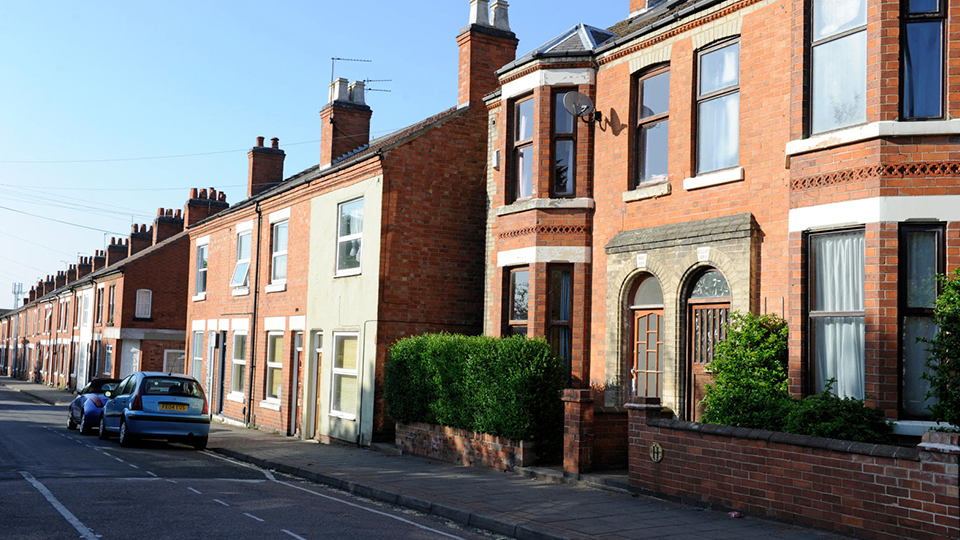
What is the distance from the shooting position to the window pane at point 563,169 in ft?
50.9

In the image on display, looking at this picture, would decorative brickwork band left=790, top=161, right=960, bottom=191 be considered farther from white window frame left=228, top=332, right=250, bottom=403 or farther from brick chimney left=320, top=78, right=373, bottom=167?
white window frame left=228, top=332, right=250, bottom=403

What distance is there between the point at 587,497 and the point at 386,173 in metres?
9.26

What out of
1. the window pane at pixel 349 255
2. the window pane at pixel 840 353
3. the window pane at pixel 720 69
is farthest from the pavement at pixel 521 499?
the window pane at pixel 720 69

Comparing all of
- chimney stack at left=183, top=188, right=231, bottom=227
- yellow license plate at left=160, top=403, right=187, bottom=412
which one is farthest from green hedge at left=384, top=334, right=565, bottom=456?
chimney stack at left=183, top=188, right=231, bottom=227

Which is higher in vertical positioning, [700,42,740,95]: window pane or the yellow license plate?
[700,42,740,95]: window pane

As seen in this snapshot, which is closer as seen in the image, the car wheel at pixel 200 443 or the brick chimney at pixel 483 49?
the car wheel at pixel 200 443

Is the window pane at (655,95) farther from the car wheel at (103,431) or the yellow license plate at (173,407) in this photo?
the car wheel at (103,431)

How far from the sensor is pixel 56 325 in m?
56.1

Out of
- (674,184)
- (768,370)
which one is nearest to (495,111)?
(674,184)

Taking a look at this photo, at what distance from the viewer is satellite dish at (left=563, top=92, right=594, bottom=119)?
14.9m

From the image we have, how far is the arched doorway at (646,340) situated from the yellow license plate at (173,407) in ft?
30.8

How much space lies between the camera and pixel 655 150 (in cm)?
1423

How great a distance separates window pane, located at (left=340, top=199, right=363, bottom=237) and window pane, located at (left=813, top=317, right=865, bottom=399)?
36.1ft

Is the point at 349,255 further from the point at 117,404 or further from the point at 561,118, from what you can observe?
the point at 561,118
